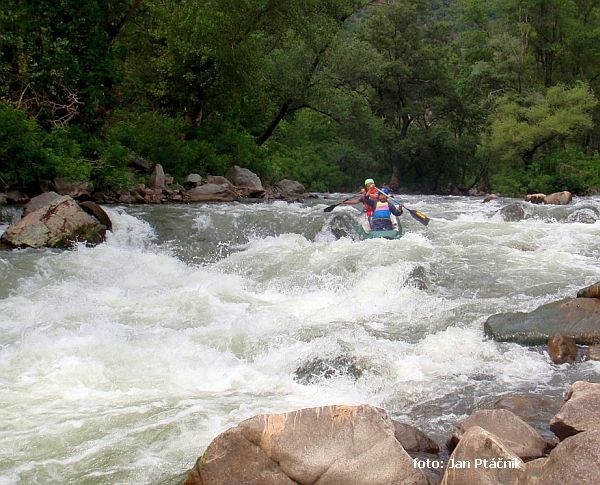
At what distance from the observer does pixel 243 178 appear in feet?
60.3

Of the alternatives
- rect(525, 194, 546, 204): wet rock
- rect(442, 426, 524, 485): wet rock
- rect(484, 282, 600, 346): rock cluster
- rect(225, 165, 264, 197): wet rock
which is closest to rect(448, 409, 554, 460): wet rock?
rect(442, 426, 524, 485): wet rock

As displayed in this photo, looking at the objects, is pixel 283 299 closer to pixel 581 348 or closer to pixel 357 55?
pixel 581 348

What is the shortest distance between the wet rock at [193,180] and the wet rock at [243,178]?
147 cm

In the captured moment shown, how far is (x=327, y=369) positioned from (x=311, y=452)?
221cm

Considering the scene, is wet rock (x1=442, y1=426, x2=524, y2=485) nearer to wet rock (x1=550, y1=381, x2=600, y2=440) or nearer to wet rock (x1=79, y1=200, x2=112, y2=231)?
wet rock (x1=550, y1=381, x2=600, y2=440)

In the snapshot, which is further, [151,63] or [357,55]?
[357,55]

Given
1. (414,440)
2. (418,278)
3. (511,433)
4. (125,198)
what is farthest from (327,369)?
(125,198)

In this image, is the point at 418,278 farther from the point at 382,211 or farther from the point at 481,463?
the point at 481,463

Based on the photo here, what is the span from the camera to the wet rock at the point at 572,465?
284cm

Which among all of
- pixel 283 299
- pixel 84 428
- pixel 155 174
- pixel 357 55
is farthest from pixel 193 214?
pixel 357 55

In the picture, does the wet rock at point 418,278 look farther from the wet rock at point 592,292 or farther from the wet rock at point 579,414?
the wet rock at point 579,414

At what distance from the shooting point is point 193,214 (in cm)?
1282

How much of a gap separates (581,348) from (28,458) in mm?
4890

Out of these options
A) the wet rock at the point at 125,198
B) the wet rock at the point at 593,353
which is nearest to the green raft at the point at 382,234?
the wet rock at the point at 593,353
